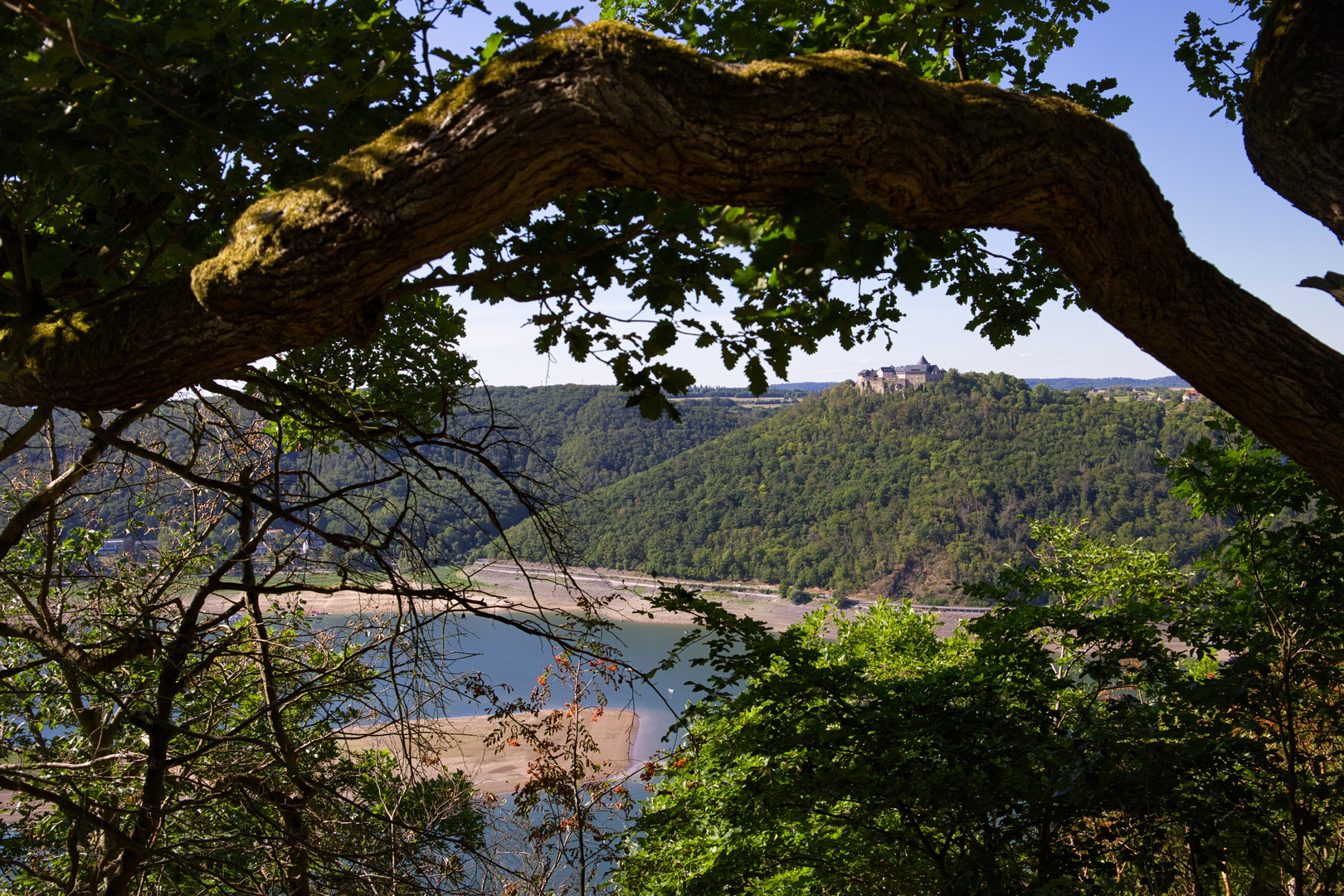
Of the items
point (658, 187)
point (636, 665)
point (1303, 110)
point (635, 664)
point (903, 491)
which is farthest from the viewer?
point (903, 491)

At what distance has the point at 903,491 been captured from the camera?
55.1 m

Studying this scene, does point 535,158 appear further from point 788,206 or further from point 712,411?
point 712,411

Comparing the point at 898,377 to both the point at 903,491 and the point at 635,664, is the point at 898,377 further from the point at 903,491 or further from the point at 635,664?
the point at 635,664

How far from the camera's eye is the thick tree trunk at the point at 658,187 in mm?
1041

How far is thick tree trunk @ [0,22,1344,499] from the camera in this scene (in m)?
1.04

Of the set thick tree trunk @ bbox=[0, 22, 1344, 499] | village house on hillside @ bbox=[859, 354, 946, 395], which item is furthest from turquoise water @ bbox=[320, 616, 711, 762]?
village house on hillside @ bbox=[859, 354, 946, 395]

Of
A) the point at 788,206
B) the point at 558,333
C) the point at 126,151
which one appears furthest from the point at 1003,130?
the point at 126,151

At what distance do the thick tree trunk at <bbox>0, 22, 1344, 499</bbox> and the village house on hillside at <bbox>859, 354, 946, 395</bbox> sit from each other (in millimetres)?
65729

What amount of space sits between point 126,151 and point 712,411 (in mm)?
63950

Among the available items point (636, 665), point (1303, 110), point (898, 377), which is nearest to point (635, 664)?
point (636, 665)

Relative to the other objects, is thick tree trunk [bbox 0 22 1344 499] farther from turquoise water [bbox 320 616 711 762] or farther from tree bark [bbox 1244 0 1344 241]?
turquoise water [bbox 320 616 711 762]

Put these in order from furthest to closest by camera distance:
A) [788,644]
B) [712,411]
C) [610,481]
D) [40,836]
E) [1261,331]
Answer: [712,411] → [610,481] → [788,644] → [40,836] → [1261,331]

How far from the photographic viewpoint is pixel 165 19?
1598mm

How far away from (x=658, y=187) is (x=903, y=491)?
5645 cm
